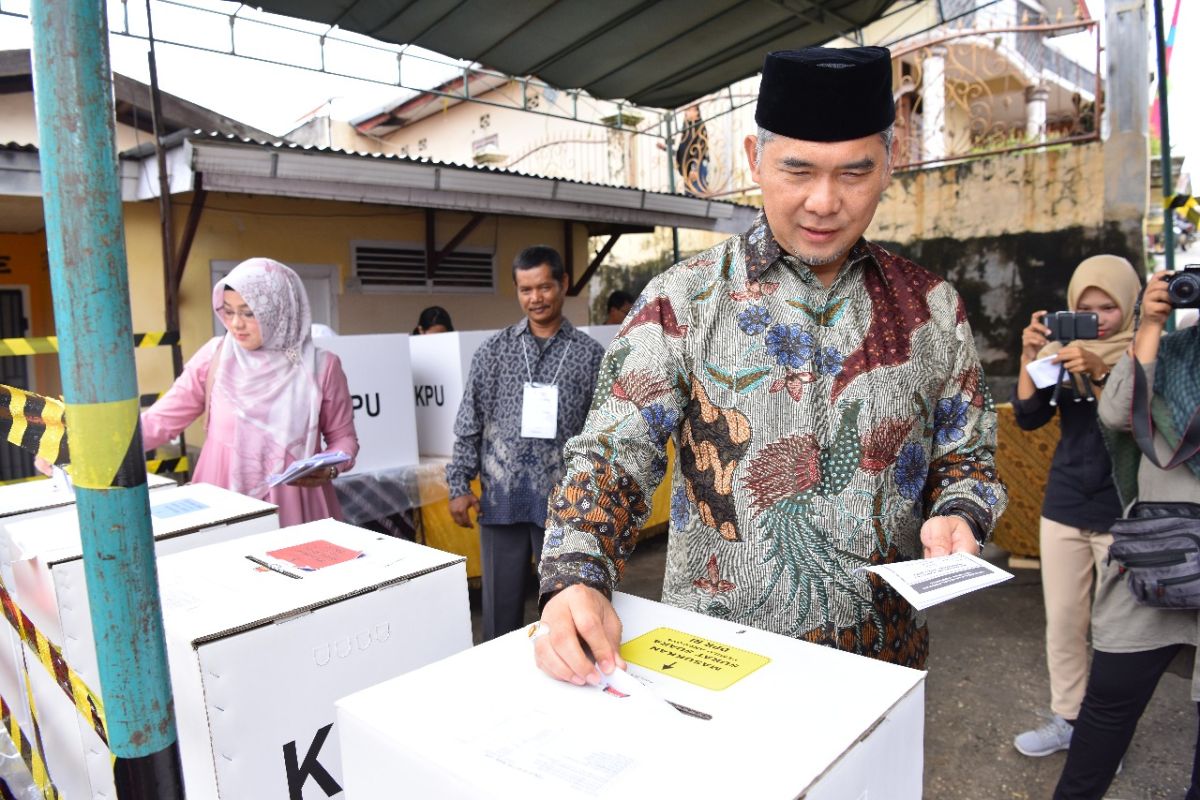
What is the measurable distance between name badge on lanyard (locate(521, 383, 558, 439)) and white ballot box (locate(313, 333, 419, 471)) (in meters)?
1.03

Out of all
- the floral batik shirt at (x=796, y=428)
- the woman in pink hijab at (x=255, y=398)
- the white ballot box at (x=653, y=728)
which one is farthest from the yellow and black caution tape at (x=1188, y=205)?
the woman in pink hijab at (x=255, y=398)

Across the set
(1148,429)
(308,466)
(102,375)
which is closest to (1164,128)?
(1148,429)

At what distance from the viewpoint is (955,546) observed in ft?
3.81

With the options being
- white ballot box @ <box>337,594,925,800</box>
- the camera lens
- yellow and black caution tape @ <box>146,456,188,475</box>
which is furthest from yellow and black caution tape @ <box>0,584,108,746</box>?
yellow and black caution tape @ <box>146,456,188,475</box>

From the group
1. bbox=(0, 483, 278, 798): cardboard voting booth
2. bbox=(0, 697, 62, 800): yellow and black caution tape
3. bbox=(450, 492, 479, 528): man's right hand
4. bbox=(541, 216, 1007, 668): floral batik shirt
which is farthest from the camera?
bbox=(450, 492, 479, 528): man's right hand

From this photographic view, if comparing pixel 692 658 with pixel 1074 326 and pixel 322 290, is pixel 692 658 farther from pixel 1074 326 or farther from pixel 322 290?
pixel 322 290

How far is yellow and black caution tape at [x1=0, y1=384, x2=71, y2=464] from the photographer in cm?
94

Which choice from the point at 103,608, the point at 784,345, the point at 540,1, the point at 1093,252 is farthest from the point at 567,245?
the point at 103,608

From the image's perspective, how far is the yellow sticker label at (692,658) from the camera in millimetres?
911

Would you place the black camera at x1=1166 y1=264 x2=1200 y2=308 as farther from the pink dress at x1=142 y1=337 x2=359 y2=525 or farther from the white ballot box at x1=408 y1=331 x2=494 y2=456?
the white ballot box at x1=408 y1=331 x2=494 y2=456

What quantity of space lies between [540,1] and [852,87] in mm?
3161

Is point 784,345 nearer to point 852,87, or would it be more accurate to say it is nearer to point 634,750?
point 852,87

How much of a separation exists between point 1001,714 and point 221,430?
3.01m

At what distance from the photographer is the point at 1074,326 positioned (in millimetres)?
2631
